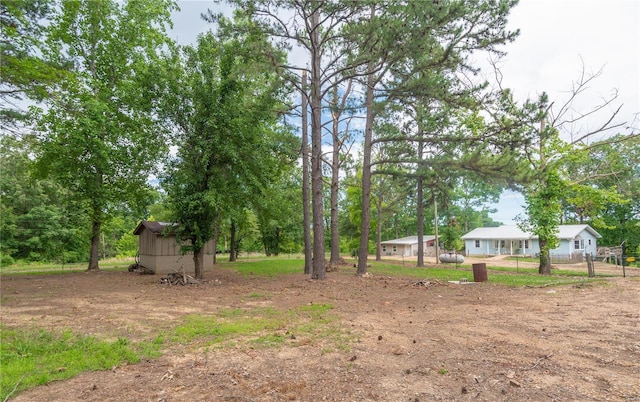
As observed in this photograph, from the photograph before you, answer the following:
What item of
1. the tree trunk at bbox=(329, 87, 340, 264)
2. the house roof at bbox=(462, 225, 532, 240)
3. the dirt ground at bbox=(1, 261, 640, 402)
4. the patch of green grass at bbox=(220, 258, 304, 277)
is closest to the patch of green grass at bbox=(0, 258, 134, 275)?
the patch of green grass at bbox=(220, 258, 304, 277)

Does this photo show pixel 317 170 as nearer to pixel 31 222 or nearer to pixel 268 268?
pixel 268 268

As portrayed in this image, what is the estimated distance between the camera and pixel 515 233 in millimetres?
37656

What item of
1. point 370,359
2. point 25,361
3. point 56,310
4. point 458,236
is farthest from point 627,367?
point 458,236

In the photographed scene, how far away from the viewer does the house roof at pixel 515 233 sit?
32.0 meters

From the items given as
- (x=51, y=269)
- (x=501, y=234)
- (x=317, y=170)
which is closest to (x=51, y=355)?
(x=317, y=170)

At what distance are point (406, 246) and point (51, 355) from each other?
4188 cm

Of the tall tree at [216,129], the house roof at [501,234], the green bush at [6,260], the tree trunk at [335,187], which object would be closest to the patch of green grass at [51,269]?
the green bush at [6,260]

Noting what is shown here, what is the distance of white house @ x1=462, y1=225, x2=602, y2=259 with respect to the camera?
32125 mm

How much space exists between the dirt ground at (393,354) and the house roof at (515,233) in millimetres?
28495

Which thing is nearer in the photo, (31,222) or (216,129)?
(216,129)

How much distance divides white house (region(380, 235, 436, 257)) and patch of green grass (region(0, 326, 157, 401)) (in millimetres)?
39329

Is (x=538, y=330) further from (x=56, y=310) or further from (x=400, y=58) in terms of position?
(x=56, y=310)

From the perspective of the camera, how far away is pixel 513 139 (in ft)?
34.6

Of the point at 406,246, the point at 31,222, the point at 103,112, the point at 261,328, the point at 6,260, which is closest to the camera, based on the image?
the point at 261,328
